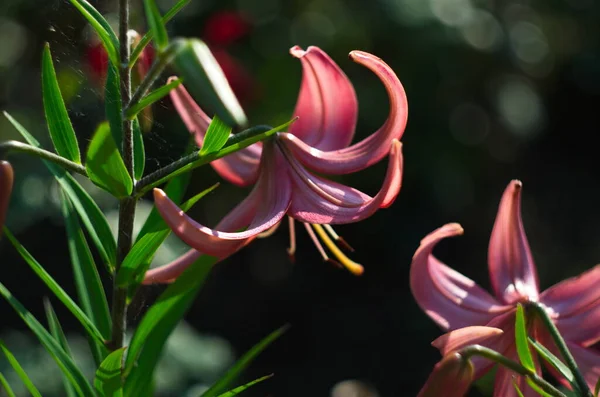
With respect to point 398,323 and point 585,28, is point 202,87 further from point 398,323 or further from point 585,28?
point 585,28

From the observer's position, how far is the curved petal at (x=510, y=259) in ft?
2.17

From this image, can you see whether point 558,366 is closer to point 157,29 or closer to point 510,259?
point 510,259

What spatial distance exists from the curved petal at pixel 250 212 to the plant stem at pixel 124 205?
4cm

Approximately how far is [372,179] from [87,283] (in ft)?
6.63

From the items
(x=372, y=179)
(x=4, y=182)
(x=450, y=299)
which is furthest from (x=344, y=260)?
(x=372, y=179)

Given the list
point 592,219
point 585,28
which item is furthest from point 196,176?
point 585,28

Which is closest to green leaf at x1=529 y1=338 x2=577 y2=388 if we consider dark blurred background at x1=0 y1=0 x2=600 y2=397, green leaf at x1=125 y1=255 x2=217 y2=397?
green leaf at x1=125 y1=255 x2=217 y2=397

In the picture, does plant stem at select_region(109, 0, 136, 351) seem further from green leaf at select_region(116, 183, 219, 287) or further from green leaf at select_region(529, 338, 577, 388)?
green leaf at select_region(529, 338, 577, 388)

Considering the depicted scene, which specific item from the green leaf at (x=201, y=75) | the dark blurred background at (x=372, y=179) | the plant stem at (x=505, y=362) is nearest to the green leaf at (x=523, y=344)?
the plant stem at (x=505, y=362)

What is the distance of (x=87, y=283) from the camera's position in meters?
0.61

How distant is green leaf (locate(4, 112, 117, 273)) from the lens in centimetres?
57

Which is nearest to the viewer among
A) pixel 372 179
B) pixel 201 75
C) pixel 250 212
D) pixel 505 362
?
pixel 201 75

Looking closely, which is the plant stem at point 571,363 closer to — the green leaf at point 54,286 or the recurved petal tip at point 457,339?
the recurved petal tip at point 457,339

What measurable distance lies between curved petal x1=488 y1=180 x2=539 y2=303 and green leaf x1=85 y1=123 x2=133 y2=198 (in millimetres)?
301
